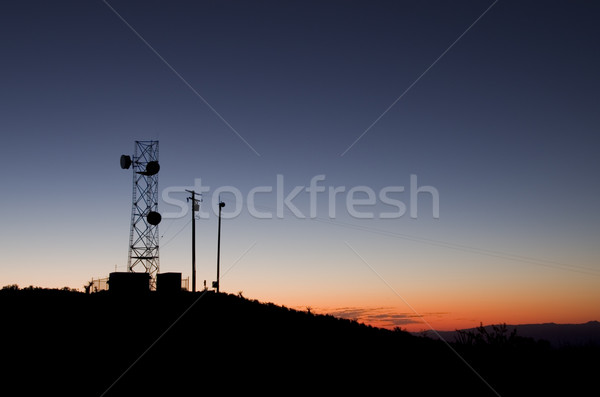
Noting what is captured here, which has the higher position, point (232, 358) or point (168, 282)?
point (168, 282)

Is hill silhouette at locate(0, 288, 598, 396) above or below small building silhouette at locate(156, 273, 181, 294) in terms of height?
below

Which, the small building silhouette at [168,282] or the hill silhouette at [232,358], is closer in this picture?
the hill silhouette at [232,358]

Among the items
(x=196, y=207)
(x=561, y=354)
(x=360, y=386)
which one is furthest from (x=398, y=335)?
(x=196, y=207)

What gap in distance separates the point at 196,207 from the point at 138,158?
8717 millimetres

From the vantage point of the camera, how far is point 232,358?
19.1 meters

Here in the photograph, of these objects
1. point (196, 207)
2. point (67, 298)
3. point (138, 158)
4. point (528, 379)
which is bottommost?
point (528, 379)

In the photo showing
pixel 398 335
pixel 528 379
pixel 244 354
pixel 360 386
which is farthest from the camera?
pixel 398 335

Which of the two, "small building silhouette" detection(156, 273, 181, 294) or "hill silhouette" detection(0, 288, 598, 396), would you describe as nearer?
"hill silhouette" detection(0, 288, 598, 396)

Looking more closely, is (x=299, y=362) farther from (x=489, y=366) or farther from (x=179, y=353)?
(x=489, y=366)

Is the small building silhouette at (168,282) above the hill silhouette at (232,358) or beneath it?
above

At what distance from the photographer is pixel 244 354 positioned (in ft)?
65.1

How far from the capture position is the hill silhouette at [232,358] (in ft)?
52.9

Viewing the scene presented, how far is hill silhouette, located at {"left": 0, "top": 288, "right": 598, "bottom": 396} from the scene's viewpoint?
52.9 feet

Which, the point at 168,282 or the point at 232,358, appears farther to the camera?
the point at 168,282
